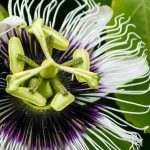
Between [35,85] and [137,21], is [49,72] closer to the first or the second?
[35,85]

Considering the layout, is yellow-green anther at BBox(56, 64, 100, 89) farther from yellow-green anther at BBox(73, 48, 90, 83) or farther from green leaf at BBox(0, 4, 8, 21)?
green leaf at BBox(0, 4, 8, 21)

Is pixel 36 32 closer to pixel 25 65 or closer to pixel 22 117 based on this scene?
pixel 25 65

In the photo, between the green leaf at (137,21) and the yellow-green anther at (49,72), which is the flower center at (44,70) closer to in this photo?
the yellow-green anther at (49,72)

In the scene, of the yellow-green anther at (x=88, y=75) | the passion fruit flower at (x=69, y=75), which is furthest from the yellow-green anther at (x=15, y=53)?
the yellow-green anther at (x=88, y=75)

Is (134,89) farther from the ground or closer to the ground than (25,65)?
closer to the ground

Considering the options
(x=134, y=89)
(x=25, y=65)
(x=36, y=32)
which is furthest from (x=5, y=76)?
(x=134, y=89)

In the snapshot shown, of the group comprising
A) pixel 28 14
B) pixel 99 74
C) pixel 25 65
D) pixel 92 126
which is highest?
pixel 28 14

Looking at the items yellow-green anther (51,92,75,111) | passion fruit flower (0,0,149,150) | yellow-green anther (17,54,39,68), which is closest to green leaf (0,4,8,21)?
passion fruit flower (0,0,149,150)
